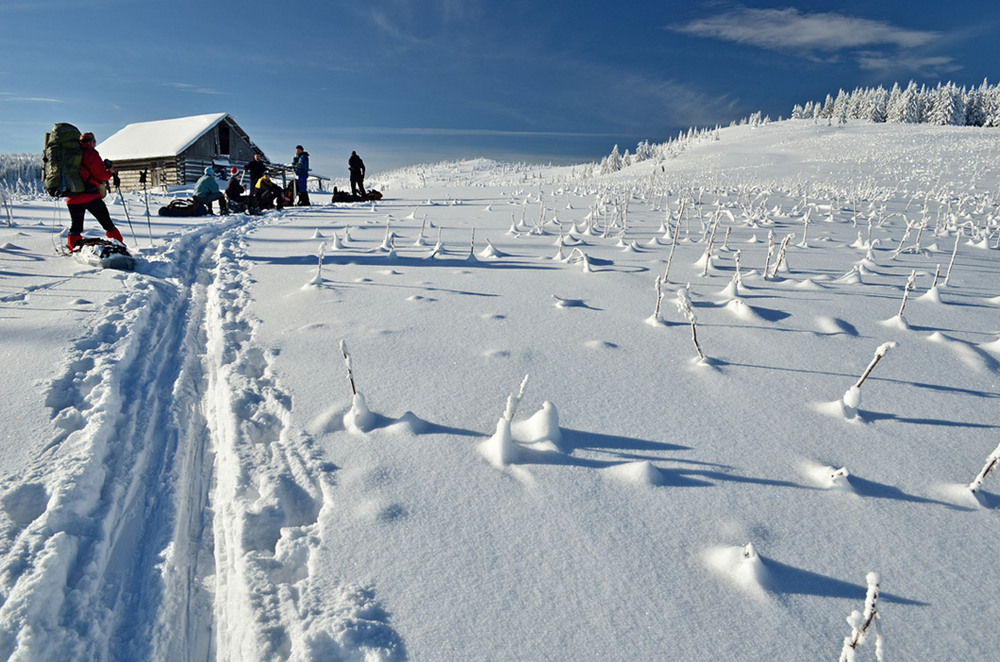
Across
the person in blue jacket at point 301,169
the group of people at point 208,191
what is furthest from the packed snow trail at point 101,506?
the person in blue jacket at point 301,169

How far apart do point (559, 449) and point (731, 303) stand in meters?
2.70

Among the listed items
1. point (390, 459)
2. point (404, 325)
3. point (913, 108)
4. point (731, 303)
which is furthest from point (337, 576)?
point (913, 108)

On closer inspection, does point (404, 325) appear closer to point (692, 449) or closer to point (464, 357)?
point (464, 357)

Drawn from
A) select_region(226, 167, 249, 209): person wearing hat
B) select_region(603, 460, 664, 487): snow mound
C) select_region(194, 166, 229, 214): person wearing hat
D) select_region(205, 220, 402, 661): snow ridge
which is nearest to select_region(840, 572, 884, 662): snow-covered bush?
select_region(603, 460, 664, 487): snow mound

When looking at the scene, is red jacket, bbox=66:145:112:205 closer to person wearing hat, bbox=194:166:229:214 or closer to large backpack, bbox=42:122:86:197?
A: large backpack, bbox=42:122:86:197

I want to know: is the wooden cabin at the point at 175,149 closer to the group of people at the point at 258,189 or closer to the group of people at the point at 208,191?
the group of people at the point at 208,191

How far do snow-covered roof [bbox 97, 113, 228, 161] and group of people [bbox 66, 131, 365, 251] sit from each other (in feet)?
47.7

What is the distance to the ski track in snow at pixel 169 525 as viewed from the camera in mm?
1666

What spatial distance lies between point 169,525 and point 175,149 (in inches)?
1224

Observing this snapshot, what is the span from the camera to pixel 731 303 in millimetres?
4348

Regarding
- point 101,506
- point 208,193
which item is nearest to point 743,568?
point 101,506

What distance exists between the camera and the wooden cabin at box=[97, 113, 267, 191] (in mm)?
27000

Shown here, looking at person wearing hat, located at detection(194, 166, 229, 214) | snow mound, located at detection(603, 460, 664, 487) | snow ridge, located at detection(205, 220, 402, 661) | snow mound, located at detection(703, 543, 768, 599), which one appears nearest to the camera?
snow ridge, located at detection(205, 220, 402, 661)

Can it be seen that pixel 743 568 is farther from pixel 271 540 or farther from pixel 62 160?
pixel 62 160
